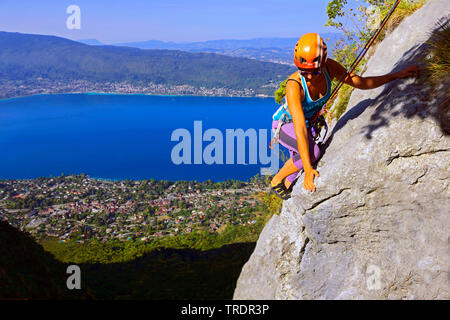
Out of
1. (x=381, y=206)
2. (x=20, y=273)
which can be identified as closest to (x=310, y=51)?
(x=381, y=206)

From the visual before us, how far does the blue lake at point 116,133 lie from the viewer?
89.6 meters

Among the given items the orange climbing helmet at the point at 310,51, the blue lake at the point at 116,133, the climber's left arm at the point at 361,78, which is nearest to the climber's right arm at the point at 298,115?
the orange climbing helmet at the point at 310,51

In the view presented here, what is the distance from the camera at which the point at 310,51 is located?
339 centimetres

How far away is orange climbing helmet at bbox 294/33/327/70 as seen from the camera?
3.37m

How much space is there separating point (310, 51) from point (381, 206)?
7.18 ft

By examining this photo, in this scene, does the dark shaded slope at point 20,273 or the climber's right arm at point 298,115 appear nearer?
the climber's right arm at point 298,115

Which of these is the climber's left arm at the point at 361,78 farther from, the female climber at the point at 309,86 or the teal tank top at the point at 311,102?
the teal tank top at the point at 311,102

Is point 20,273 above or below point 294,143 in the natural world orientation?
below

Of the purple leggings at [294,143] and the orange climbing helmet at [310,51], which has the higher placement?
the orange climbing helmet at [310,51]

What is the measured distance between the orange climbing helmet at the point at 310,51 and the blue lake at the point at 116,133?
249 ft

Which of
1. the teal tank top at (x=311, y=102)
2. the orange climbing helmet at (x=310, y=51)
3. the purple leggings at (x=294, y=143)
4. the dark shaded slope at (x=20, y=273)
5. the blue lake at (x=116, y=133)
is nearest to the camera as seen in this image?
the orange climbing helmet at (x=310, y=51)

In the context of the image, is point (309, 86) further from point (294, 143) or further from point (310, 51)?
point (294, 143)

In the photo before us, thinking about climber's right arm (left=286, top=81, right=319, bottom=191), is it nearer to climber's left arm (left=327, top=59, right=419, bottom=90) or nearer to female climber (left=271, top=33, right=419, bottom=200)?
female climber (left=271, top=33, right=419, bottom=200)

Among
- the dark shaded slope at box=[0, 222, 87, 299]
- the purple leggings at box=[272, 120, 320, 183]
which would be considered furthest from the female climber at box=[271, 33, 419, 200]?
the dark shaded slope at box=[0, 222, 87, 299]
